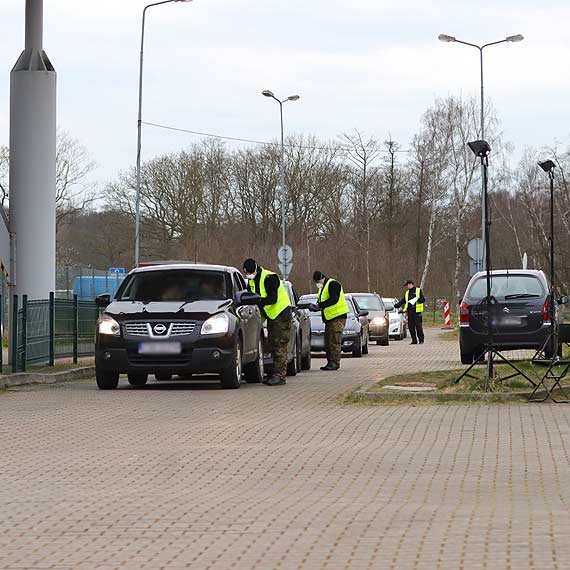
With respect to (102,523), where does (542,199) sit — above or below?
above

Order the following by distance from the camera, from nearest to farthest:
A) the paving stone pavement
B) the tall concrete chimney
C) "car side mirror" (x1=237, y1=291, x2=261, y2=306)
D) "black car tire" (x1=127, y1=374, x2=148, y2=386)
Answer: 1. the paving stone pavement
2. "car side mirror" (x1=237, y1=291, x2=261, y2=306)
3. "black car tire" (x1=127, y1=374, x2=148, y2=386)
4. the tall concrete chimney

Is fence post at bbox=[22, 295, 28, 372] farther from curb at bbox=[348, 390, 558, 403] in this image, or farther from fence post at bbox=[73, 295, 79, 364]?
curb at bbox=[348, 390, 558, 403]

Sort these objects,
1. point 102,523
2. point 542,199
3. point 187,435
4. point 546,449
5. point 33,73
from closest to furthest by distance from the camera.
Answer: point 102,523 → point 546,449 → point 187,435 → point 33,73 → point 542,199

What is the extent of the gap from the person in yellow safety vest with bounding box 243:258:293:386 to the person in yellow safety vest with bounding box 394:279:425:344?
57.3 feet

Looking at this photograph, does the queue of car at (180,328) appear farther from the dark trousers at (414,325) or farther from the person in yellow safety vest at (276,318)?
the dark trousers at (414,325)

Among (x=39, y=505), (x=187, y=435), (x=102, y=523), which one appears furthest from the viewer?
(x=187, y=435)

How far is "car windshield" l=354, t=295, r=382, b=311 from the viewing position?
1630 inches

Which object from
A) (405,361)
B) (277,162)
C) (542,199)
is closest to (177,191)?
(277,162)

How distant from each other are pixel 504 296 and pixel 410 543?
17473 millimetres

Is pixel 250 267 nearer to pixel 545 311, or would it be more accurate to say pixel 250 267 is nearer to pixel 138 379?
pixel 138 379

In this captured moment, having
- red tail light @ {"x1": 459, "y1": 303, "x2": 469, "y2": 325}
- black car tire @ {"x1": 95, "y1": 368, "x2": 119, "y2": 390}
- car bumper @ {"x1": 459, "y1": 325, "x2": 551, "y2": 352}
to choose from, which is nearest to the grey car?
red tail light @ {"x1": 459, "y1": 303, "x2": 469, "y2": 325}

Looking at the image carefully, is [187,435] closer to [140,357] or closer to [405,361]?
[140,357]

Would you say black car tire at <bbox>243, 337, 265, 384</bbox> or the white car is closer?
black car tire at <bbox>243, 337, 265, 384</bbox>

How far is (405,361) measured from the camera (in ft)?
93.8
